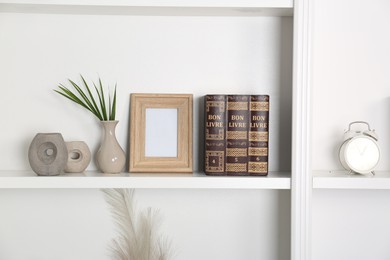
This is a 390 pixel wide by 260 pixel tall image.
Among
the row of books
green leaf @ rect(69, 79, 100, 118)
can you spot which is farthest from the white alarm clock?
green leaf @ rect(69, 79, 100, 118)

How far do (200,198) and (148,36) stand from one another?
0.55 metres

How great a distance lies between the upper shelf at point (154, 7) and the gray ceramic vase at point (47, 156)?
0.38 metres

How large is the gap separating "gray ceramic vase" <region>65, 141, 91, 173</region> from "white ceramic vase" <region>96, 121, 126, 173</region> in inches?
1.5

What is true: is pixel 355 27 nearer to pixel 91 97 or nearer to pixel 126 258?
pixel 91 97

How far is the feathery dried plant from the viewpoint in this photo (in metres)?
2.03

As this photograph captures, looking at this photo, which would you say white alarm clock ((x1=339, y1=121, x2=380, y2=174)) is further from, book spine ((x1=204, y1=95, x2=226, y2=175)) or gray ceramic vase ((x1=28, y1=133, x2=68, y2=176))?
gray ceramic vase ((x1=28, y1=133, x2=68, y2=176))

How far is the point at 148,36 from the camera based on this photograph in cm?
203

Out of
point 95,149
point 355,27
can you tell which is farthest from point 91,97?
point 355,27

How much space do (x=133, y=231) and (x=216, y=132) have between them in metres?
0.44

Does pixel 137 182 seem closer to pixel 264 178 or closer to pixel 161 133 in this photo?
pixel 161 133

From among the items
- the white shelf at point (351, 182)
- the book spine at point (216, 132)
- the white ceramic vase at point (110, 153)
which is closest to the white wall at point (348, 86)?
the white shelf at point (351, 182)

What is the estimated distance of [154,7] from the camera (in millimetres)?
1852

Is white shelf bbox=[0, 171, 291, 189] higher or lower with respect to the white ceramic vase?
lower

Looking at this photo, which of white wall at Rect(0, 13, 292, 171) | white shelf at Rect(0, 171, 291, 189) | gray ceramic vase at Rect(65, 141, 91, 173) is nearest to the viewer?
white shelf at Rect(0, 171, 291, 189)
